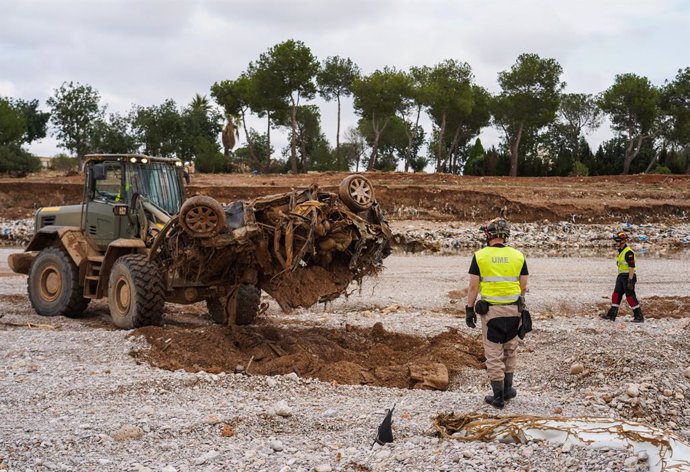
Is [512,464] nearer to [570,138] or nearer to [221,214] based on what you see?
[221,214]

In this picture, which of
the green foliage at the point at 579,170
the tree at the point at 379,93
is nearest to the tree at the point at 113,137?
the tree at the point at 379,93

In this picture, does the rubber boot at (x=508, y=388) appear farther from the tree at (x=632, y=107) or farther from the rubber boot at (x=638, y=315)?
the tree at (x=632, y=107)

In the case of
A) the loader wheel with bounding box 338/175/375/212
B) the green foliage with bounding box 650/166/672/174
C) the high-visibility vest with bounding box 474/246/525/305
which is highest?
the green foliage with bounding box 650/166/672/174

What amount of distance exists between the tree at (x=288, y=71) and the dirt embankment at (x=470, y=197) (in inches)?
367

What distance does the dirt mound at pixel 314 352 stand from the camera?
9.70m

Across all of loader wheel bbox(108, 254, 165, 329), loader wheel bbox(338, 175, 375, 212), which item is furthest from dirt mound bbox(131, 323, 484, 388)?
loader wheel bbox(338, 175, 375, 212)

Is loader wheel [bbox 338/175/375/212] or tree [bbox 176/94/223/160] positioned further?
tree [bbox 176/94/223/160]

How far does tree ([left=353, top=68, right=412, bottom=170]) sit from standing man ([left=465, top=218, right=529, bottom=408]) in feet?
155

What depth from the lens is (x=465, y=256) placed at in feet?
95.9

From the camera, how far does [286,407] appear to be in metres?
7.46

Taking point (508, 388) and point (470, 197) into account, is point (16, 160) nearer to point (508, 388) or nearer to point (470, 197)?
point (470, 197)

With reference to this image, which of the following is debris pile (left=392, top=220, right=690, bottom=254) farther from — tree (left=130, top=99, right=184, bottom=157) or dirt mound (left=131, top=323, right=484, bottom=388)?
tree (left=130, top=99, right=184, bottom=157)

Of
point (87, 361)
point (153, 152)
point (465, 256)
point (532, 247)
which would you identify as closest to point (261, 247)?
point (87, 361)

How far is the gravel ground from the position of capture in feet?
20.5
